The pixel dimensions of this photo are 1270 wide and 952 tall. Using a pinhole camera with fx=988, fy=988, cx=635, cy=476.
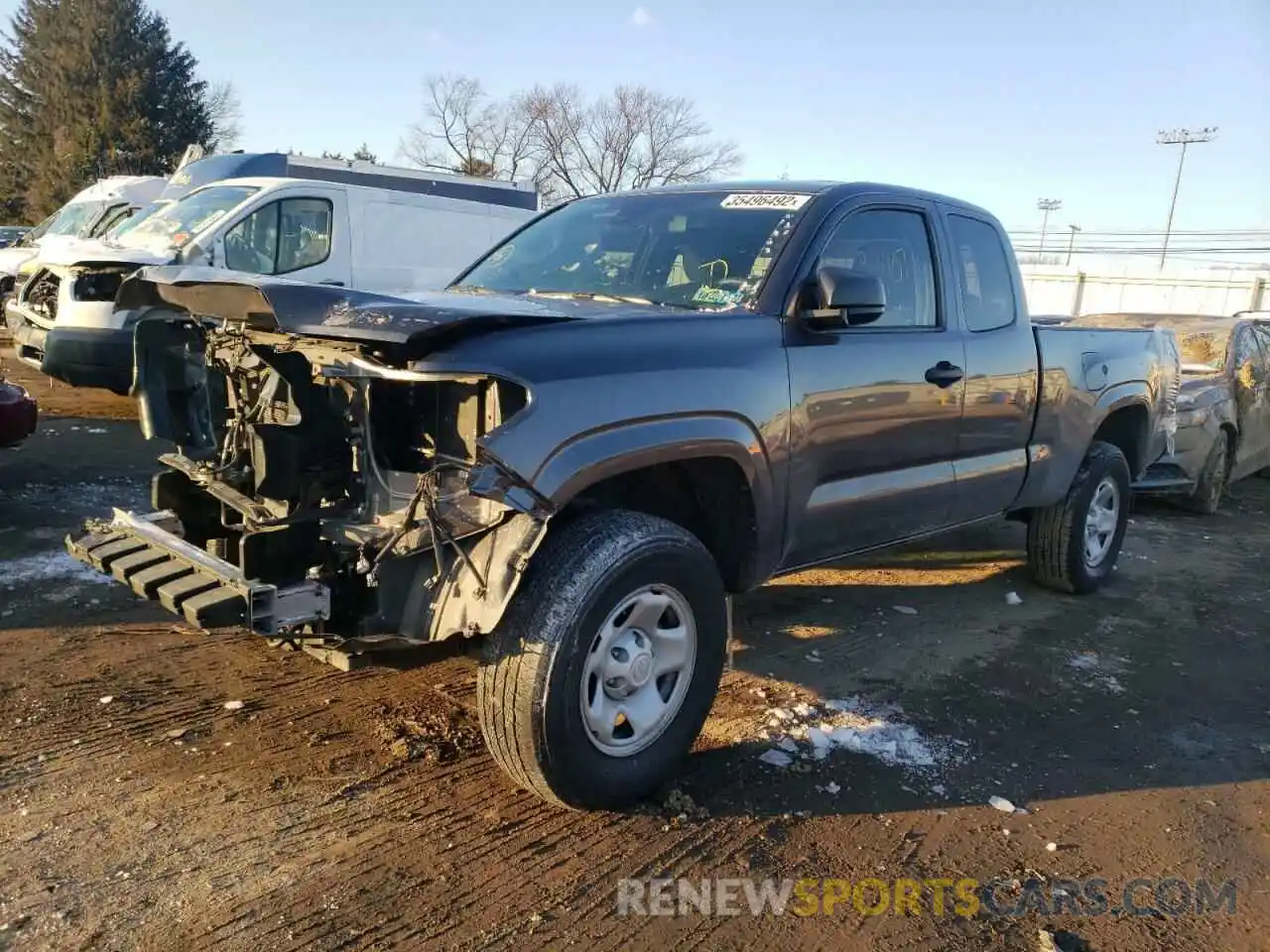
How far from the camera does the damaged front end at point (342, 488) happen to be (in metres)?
2.77

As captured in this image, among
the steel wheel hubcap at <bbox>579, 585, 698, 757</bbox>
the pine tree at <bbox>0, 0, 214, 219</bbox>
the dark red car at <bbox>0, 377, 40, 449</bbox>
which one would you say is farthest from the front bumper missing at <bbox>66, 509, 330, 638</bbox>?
the pine tree at <bbox>0, 0, 214, 219</bbox>

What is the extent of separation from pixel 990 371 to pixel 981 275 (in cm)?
53

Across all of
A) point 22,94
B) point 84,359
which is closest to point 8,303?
point 84,359

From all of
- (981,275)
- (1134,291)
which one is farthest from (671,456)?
(1134,291)

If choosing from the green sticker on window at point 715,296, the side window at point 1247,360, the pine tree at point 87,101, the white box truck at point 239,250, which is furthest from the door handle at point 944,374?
the pine tree at point 87,101

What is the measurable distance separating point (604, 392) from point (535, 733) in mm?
1017

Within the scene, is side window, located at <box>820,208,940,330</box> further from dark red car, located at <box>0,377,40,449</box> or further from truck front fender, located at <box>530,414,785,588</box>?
dark red car, located at <box>0,377,40,449</box>

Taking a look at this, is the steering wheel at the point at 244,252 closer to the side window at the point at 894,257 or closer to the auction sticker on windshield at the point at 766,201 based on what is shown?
the auction sticker on windshield at the point at 766,201

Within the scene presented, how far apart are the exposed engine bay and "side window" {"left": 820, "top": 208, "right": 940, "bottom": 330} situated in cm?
179

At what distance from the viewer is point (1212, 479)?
27.9 feet

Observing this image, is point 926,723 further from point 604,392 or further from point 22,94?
point 22,94

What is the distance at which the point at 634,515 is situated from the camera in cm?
316

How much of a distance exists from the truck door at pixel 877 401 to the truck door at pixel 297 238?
7.45 metres

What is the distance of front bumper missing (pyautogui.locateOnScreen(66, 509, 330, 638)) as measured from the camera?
109 inches
